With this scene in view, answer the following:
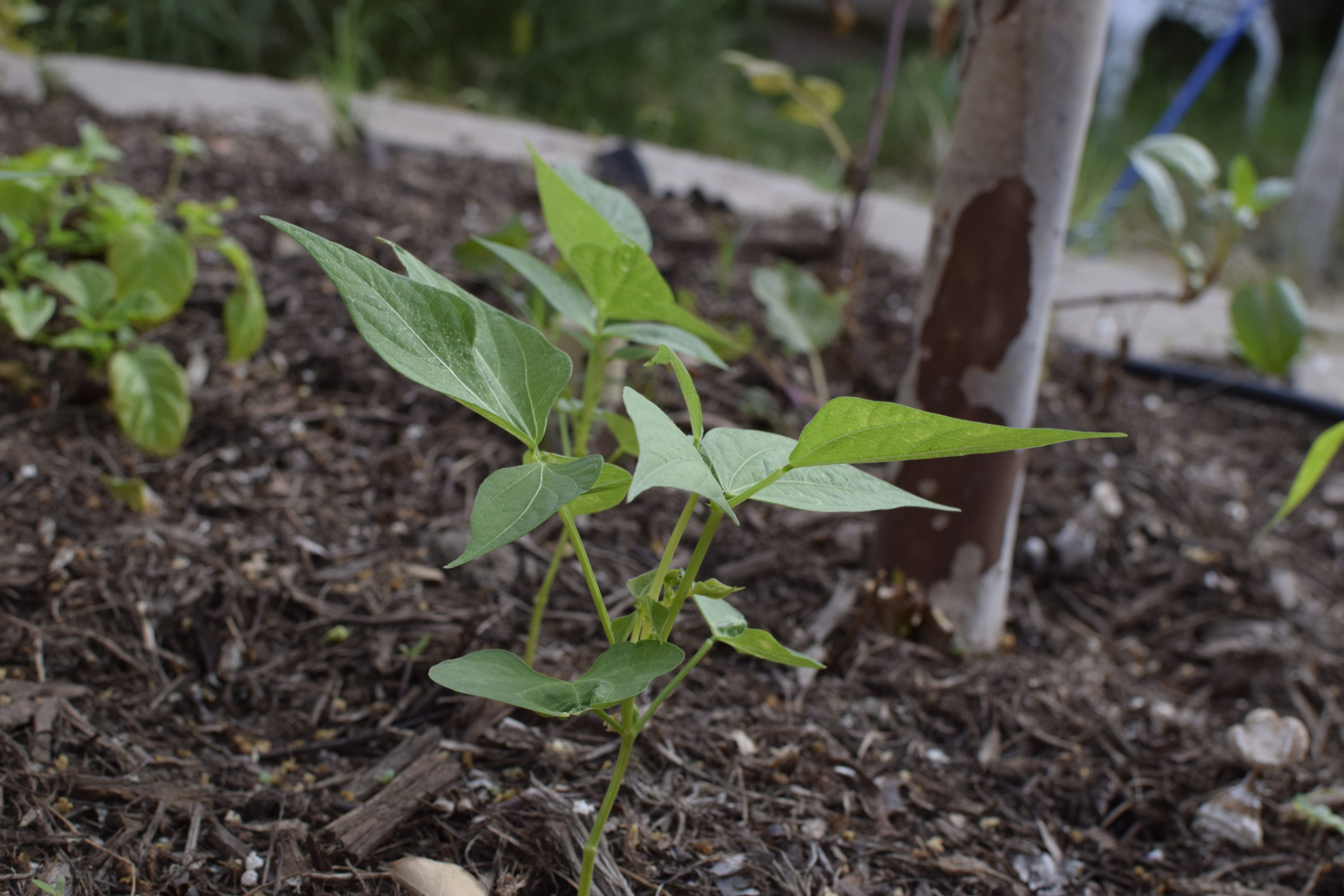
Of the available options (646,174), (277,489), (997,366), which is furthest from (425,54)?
(997,366)

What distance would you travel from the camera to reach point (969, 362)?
4.26ft

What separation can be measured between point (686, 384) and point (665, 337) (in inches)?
11.6

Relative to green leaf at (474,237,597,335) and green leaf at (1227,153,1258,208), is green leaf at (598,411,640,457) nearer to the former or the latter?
green leaf at (474,237,597,335)

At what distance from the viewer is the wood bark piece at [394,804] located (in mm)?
913

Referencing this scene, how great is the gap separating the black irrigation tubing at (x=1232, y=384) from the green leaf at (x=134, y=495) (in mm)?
2111

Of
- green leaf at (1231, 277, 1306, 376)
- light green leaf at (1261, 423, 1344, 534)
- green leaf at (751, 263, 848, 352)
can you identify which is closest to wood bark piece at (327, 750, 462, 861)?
green leaf at (751, 263, 848, 352)

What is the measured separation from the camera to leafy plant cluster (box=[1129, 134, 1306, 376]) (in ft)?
5.91

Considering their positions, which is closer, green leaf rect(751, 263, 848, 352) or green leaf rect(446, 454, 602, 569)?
green leaf rect(446, 454, 602, 569)

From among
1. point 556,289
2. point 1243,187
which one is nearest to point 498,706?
point 556,289

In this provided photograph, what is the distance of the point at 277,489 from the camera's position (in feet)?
4.69

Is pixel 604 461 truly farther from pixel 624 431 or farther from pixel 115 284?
pixel 115 284

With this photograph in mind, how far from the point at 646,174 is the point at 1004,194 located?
190 centimetres

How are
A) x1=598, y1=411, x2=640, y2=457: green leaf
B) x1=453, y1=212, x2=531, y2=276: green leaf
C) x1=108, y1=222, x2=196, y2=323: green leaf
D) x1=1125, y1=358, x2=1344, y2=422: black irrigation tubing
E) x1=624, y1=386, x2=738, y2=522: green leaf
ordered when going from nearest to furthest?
x1=624, y1=386, x2=738, y2=522: green leaf → x1=598, y1=411, x2=640, y2=457: green leaf → x1=453, y1=212, x2=531, y2=276: green leaf → x1=108, y1=222, x2=196, y2=323: green leaf → x1=1125, y1=358, x2=1344, y2=422: black irrigation tubing

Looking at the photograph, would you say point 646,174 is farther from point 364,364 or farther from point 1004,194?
point 1004,194
